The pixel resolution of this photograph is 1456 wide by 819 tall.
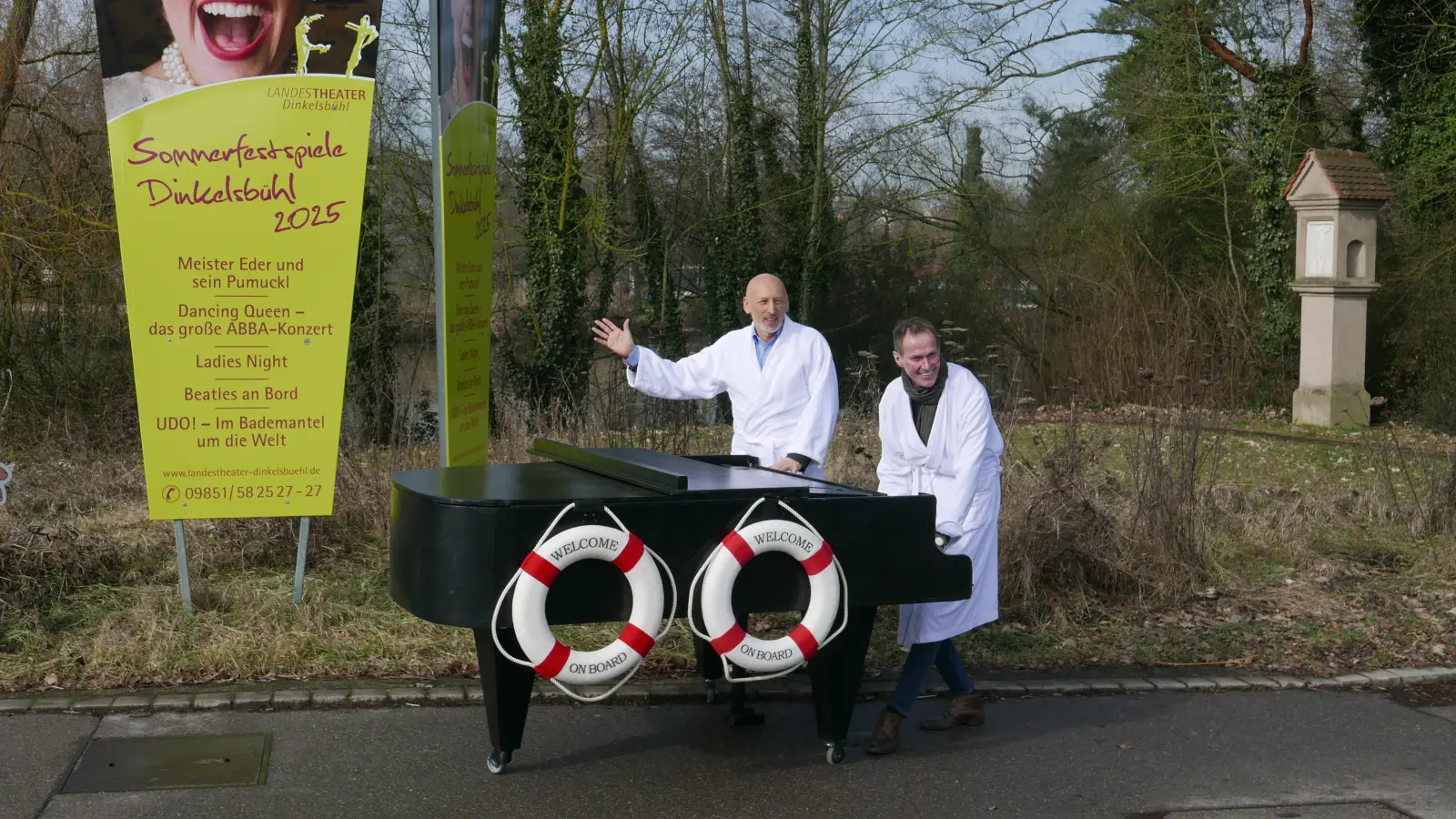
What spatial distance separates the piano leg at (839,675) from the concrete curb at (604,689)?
981 millimetres

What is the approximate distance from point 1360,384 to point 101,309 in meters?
16.0

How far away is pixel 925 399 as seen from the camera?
573cm

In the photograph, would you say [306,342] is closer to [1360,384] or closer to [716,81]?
[1360,384]

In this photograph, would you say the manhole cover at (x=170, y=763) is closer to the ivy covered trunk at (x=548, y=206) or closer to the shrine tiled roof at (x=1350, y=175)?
the ivy covered trunk at (x=548, y=206)

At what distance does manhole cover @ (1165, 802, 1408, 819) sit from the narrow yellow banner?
467 cm

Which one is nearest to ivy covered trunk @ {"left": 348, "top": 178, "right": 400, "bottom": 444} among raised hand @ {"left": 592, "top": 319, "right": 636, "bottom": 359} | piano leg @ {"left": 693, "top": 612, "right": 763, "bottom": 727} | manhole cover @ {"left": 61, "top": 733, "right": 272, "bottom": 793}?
raised hand @ {"left": 592, "top": 319, "right": 636, "bottom": 359}

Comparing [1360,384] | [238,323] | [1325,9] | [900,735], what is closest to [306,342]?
[238,323]

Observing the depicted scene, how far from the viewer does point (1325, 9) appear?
77.2 ft

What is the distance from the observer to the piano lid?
482cm

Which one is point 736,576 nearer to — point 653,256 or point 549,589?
point 549,589

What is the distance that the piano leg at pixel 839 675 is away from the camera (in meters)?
5.34

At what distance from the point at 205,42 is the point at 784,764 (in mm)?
4642

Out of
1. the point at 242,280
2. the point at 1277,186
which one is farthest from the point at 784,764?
the point at 1277,186

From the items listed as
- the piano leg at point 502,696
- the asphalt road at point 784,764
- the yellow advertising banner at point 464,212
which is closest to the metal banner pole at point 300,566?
the yellow advertising banner at point 464,212
